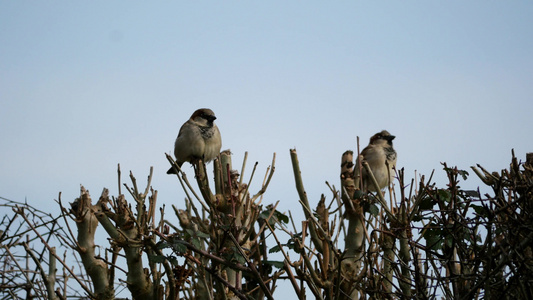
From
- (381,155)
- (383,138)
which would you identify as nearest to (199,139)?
(381,155)

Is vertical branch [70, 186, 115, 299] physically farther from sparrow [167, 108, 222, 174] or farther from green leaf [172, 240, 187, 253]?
sparrow [167, 108, 222, 174]

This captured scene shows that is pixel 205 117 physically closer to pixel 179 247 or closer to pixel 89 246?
pixel 89 246

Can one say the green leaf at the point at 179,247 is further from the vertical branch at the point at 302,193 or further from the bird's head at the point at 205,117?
the bird's head at the point at 205,117

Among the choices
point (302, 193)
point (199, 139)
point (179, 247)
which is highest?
point (199, 139)

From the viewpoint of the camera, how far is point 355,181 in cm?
314

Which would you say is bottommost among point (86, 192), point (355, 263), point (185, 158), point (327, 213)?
point (355, 263)

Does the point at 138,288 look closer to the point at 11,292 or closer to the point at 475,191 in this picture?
the point at 11,292

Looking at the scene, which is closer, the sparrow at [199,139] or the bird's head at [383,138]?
the sparrow at [199,139]

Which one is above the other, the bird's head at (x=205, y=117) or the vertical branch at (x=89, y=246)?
the bird's head at (x=205, y=117)

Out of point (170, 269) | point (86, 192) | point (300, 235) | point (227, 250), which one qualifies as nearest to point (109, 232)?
point (86, 192)

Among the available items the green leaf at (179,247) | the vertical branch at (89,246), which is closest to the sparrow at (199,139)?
the vertical branch at (89,246)

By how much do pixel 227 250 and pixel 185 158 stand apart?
2069 mm

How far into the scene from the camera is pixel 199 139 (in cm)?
467

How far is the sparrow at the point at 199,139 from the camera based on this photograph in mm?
4668
